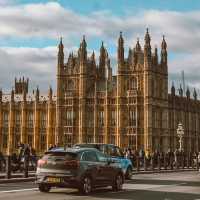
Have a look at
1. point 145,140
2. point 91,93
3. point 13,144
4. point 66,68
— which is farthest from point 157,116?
point 13,144

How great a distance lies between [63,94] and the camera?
8650 cm

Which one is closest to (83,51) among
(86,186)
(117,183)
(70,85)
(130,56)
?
(70,85)

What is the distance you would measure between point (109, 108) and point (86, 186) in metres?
62.3

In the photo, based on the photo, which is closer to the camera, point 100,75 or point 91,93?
point 91,93

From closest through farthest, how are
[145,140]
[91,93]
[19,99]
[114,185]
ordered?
[114,185] → [145,140] → [91,93] → [19,99]

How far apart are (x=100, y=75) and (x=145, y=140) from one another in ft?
53.6

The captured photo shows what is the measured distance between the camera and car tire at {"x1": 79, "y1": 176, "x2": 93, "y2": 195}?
20.3 m

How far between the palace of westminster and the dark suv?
191 ft

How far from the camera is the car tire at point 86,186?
66.6 feet

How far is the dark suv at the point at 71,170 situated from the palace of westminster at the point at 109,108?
58.1 m

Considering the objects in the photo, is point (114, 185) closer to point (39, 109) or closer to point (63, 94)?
point (63, 94)

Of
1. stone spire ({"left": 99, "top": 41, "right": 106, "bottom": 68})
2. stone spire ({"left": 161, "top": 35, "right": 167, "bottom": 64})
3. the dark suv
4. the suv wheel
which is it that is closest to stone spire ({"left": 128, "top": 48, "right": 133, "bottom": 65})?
stone spire ({"left": 161, "top": 35, "right": 167, "bottom": 64})

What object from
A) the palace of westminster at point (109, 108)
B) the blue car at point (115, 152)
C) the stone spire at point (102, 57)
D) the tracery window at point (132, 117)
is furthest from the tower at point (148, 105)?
the blue car at point (115, 152)

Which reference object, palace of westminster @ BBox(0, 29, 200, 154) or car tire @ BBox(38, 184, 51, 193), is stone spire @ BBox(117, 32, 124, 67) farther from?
car tire @ BBox(38, 184, 51, 193)
